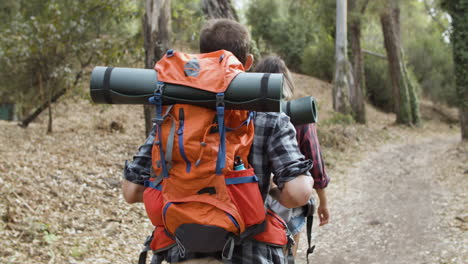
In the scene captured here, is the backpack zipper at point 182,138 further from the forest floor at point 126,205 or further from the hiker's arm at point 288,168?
the forest floor at point 126,205

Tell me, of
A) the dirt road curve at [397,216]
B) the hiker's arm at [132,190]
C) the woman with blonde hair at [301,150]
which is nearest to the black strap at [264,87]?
the hiker's arm at [132,190]

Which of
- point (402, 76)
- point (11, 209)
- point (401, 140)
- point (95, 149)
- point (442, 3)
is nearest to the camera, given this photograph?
point (11, 209)

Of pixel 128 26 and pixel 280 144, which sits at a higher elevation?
pixel 128 26

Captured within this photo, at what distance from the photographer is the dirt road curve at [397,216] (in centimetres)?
525

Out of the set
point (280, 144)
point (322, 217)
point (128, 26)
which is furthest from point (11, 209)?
point (128, 26)

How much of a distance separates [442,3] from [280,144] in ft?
43.0

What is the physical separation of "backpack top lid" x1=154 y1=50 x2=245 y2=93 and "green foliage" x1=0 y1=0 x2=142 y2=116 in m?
9.36

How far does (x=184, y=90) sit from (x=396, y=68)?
847 inches

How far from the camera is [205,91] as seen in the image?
5.10ft

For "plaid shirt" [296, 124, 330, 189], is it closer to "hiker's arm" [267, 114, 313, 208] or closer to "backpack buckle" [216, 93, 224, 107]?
"hiker's arm" [267, 114, 313, 208]

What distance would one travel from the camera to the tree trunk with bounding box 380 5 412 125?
20.8 m

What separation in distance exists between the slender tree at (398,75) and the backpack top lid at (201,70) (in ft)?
67.2

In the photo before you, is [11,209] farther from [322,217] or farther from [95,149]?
[95,149]


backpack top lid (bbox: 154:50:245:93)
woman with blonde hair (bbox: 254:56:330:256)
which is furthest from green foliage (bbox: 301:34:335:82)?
backpack top lid (bbox: 154:50:245:93)
